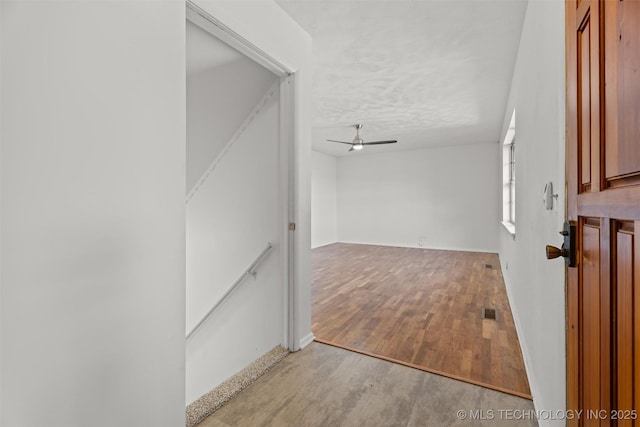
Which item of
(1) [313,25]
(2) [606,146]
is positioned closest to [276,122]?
(1) [313,25]

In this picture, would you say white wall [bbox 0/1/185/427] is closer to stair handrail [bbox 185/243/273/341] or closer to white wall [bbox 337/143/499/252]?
stair handrail [bbox 185/243/273/341]

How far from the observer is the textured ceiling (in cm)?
209

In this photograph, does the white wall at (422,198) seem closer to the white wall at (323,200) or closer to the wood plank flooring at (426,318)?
the white wall at (323,200)

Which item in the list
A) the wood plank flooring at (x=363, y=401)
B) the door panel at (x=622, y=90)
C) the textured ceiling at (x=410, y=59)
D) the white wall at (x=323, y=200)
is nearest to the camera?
the door panel at (x=622, y=90)

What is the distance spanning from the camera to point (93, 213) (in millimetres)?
987

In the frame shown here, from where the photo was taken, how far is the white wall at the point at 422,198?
21.9 feet

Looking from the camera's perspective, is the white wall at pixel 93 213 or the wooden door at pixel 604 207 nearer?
the wooden door at pixel 604 207

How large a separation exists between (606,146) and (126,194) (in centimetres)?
141

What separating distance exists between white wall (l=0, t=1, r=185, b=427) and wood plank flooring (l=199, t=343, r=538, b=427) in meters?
0.45

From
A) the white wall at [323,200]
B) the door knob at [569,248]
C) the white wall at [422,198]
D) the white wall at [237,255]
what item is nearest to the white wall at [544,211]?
the door knob at [569,248]

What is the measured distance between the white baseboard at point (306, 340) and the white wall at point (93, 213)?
3.33 feet

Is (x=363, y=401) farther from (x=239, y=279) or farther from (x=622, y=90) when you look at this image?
(x=622, y=90)

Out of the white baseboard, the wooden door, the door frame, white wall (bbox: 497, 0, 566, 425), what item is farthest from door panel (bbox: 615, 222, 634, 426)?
the white baseboard

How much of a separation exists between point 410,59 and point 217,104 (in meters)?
1.95
